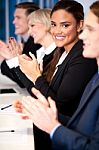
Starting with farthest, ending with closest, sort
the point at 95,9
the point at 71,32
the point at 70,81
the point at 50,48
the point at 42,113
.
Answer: the point at 50,48
the point at 71,32
the point at 70,81
the point at 95,9
the point at 42,113

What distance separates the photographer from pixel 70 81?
171cm

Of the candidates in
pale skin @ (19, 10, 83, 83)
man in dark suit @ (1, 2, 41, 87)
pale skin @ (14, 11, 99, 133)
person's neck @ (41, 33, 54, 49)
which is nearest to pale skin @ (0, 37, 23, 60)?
person's neck @ (41, 33, 54, 49)

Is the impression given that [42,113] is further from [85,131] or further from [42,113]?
[85,131]

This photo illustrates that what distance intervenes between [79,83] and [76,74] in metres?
0.05

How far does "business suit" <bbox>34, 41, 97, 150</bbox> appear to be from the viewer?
172 cm

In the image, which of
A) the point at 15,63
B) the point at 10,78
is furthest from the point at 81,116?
the point at 10,78

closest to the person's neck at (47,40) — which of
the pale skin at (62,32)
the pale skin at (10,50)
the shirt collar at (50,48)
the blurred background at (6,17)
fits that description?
the shirt collar at (50,48)

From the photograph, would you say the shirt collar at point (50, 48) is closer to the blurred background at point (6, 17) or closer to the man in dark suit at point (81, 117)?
the man in dark suit at point (81, 117)

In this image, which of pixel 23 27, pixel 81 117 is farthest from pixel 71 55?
pixel 23 27

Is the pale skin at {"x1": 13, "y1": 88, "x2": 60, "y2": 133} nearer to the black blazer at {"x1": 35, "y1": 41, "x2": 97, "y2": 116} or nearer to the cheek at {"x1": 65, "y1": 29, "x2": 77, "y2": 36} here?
the black blazer at {"x1": 35, "y1": 41, "x2": 97, "y2": 116}

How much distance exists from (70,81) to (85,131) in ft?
1.61

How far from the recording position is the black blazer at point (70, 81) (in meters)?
1.72

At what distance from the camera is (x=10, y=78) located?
3.13m

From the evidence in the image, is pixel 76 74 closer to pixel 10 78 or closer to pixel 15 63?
pixel 15 63
